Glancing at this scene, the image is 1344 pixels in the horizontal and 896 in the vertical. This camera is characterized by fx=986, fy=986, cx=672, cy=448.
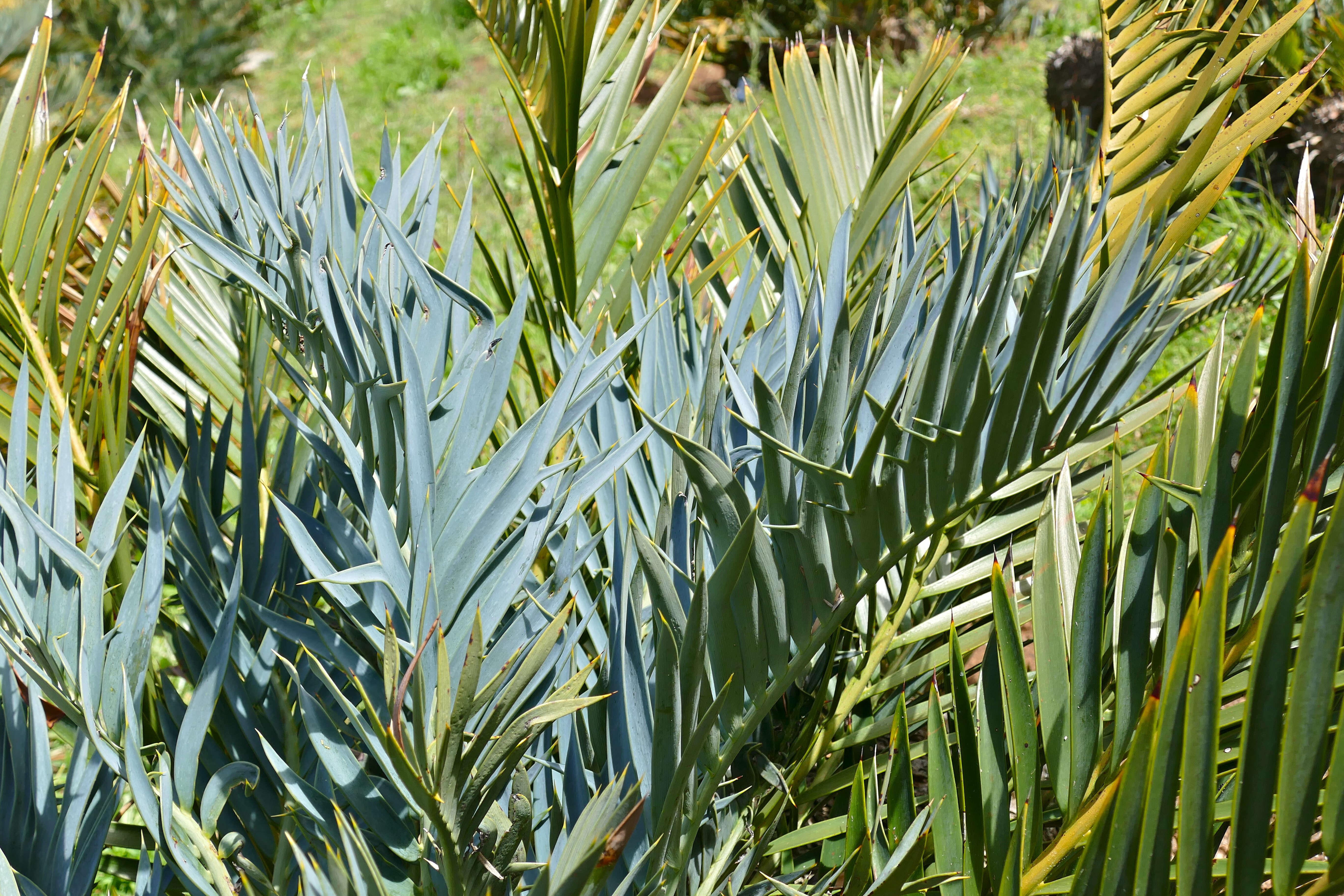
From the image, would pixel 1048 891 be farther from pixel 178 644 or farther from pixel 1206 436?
pixel 178 644

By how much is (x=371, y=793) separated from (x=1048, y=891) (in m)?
0.39

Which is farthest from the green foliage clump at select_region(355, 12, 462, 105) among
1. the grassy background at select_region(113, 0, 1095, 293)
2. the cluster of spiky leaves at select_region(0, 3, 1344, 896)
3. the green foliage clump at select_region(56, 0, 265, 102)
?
the cluster of spiky leaves at select_region(0, 3, 1344, 896)

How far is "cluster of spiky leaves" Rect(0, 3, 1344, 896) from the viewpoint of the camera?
18.7 inches

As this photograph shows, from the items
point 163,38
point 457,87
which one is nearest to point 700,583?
point 457,87

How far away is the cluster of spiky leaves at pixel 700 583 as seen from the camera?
1.56ft

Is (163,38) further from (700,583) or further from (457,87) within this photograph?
(700,583)

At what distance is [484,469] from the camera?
590 mm

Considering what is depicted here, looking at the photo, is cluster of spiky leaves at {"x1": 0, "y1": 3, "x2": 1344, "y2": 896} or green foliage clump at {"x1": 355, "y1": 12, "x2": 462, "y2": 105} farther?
green foliage clump at {"x1": 355, "y1": 12, "x2": 462, "y2": 105}

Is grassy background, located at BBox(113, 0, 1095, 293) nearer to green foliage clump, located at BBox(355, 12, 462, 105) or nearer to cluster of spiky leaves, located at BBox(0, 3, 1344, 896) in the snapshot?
green foliage clump, located at BBox(355, 12, 462, 105)

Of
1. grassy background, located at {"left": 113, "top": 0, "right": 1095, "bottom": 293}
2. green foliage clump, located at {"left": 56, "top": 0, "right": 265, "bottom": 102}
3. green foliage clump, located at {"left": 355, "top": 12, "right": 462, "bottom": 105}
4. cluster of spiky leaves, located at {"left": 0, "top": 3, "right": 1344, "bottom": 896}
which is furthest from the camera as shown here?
green foliage clump, located at {"left": 355, "top": 12, "right": 462, "bottom": 105}

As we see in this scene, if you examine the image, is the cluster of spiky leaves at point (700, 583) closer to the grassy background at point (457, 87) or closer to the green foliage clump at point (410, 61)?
the grassy background at point (457, 87)

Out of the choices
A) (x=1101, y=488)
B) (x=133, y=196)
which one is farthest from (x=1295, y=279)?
(x=133, y=196)

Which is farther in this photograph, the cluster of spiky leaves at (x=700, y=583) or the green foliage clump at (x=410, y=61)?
the green foliage clump at (x=410, y=61)

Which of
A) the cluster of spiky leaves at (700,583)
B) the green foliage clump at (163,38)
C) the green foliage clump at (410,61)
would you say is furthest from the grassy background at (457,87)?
the cluster of spiky leaves at (700,583)
